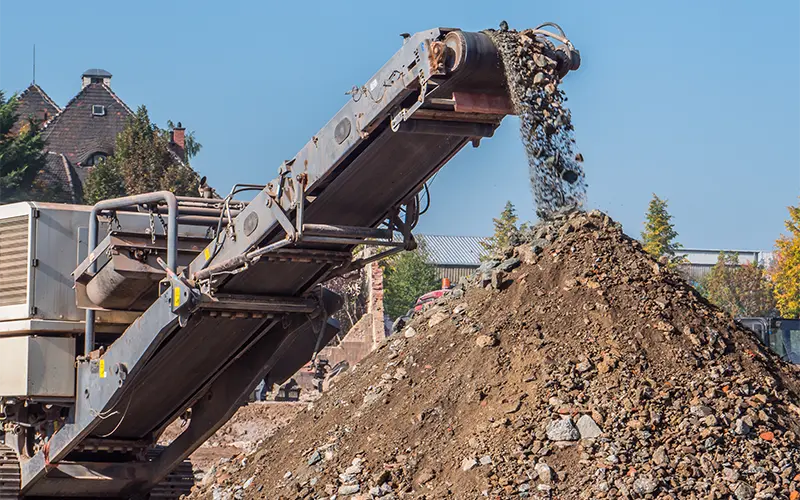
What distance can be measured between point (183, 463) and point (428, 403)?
340cm

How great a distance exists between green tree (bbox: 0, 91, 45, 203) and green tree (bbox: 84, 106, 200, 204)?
2368mm

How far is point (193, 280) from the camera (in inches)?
353

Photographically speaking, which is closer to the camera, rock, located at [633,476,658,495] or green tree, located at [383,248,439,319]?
rock, located at [633,476,658,495]

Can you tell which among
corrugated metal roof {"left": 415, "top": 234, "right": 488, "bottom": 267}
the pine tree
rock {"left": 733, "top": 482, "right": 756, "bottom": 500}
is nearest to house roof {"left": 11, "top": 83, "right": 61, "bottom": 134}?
the pine tree

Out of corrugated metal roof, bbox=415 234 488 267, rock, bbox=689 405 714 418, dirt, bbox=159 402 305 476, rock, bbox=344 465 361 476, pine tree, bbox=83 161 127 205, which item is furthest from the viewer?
corrugated metal roof, bbox=415 234 488 267

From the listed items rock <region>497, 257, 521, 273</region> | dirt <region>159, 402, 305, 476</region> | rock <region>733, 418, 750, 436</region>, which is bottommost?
rock <region>733, 418, 750, 436</region>

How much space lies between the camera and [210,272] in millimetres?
8844

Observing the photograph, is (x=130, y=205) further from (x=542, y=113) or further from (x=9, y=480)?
(x=542, y=113)

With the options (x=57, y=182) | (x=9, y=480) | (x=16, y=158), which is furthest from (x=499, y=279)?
(x=57, y=182)

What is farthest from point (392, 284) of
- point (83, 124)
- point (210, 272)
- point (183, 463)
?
point (210, 272)

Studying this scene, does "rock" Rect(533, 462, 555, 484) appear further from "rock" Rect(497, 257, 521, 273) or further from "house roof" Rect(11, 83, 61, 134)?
"house roof" Rect(11, 83, 61, 134)

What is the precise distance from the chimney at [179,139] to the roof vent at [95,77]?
231 inches

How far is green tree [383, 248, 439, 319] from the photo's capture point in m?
39.5

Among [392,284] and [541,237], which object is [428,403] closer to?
[541,237]
